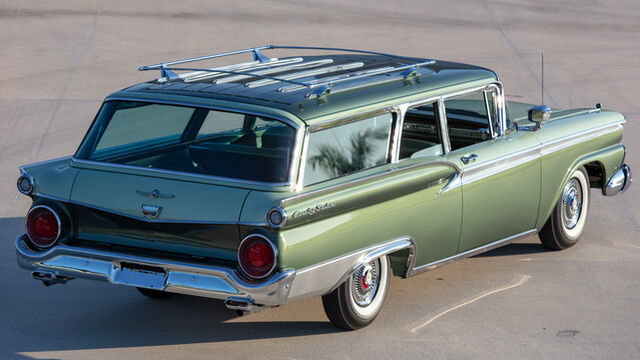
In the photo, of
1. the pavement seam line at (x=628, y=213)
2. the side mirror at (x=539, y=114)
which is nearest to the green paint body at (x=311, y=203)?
the side mirror at (x=539, y=114)

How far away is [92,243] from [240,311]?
39.4 inches

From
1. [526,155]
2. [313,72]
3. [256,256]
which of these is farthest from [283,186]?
[526,155]

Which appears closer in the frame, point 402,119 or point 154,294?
point 402,119

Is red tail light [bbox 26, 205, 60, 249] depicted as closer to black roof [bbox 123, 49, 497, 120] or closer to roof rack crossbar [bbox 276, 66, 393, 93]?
black roof [bbox 123, 49, 497, 120]

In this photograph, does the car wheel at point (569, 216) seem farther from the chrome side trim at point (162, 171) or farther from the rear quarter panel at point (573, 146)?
the chrome side trim at point (162, 171)

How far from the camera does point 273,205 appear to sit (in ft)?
16.4

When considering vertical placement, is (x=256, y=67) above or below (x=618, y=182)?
above

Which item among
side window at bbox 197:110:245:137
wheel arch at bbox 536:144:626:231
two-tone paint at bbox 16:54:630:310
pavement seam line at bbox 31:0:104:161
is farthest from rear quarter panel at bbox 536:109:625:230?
pavement seam line at bbox 31:0:104:161

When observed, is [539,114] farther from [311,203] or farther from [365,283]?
[311,203]

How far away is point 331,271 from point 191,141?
53.4 inches

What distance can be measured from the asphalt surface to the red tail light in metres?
0.58

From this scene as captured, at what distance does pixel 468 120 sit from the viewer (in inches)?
271

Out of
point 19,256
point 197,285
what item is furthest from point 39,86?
point 197,285

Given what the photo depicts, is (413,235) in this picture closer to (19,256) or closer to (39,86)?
(19,256)
